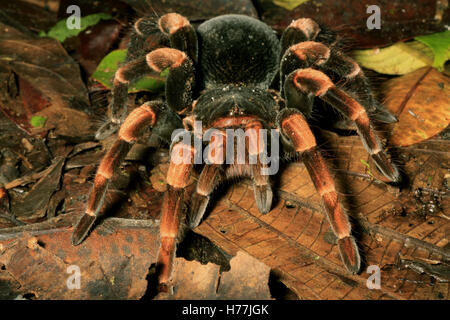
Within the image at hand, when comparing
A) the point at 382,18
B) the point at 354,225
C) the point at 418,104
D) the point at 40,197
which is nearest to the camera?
the point at 354,225

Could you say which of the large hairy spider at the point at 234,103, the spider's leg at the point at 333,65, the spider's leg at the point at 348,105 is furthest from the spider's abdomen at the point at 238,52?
the spider's leg at the point at 348,105

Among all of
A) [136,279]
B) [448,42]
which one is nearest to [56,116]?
[136,279]

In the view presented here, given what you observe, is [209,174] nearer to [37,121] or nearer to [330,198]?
[330,198]

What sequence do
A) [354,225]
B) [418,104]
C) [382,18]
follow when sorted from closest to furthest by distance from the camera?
[354,225]
[418,104]
[382,18]

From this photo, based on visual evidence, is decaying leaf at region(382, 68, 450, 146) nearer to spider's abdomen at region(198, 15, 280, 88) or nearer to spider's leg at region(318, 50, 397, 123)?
spider's leg at region(318, 50, 397, 123)

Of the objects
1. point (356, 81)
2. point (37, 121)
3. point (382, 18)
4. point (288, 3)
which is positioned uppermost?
point (288, 3)

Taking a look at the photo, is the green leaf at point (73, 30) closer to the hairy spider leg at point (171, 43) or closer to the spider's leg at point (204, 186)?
the hairy spider leg at point (171, 43)

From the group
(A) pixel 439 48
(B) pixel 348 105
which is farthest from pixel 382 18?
(B) pixel 348 105

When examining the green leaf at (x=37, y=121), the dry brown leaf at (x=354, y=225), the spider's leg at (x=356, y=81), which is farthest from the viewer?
the green leaf at (x=37, y=121)
